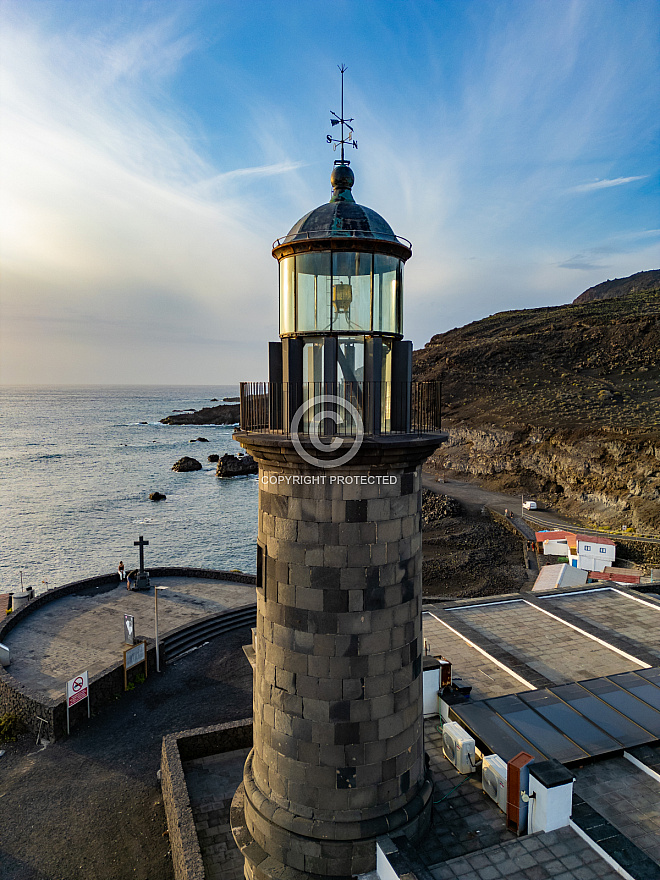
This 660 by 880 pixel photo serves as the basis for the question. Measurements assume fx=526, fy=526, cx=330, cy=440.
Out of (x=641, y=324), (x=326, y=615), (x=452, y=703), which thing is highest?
(x=641, y=324)

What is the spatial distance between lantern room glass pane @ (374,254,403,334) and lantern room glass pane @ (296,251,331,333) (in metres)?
0.56

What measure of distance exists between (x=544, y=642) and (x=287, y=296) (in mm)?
10192

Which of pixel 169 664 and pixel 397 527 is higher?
pixel 397 527

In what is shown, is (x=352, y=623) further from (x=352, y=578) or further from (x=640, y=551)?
(x=640, y=551)

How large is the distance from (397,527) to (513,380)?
7280 cm

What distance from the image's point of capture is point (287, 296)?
20.5ft

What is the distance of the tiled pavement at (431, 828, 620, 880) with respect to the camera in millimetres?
5641

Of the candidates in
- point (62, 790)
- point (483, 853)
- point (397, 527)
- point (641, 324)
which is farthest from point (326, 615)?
point (641, 324)

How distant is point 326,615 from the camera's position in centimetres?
581

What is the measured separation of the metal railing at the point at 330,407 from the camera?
576cm

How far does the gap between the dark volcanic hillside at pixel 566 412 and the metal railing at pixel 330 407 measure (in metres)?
39.0

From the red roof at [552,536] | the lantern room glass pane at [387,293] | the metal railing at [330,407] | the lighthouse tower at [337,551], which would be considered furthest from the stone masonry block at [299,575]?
the red roof at [552,536]

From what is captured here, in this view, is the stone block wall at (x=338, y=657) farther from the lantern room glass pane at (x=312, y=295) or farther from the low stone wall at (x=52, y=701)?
the low stone wall at (x=52, y=701)

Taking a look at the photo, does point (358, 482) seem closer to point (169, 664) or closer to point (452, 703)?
point (452, 703)
